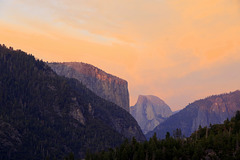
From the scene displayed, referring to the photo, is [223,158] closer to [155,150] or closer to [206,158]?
[206,158]

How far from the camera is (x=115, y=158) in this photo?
199000 millimetres

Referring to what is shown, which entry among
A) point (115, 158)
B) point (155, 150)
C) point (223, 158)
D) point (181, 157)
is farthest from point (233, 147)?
point (115, 158)

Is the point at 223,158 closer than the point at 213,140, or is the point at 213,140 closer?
the point at 223,158

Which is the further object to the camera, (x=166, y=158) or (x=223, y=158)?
(x=166, y=158)

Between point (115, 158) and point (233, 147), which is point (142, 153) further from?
point (233, 147)

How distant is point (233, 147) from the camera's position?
18788 centimetres

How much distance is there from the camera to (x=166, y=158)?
7594 inches

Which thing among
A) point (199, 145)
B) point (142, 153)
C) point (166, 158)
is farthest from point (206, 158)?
point (142, 153)

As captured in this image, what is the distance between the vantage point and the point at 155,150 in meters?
198

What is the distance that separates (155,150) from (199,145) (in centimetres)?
2492

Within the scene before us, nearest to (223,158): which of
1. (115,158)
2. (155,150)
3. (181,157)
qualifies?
(181,157)

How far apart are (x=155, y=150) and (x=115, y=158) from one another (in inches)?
907

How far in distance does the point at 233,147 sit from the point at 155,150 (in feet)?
138

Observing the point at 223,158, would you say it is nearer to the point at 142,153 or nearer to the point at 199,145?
the point at 199,145
